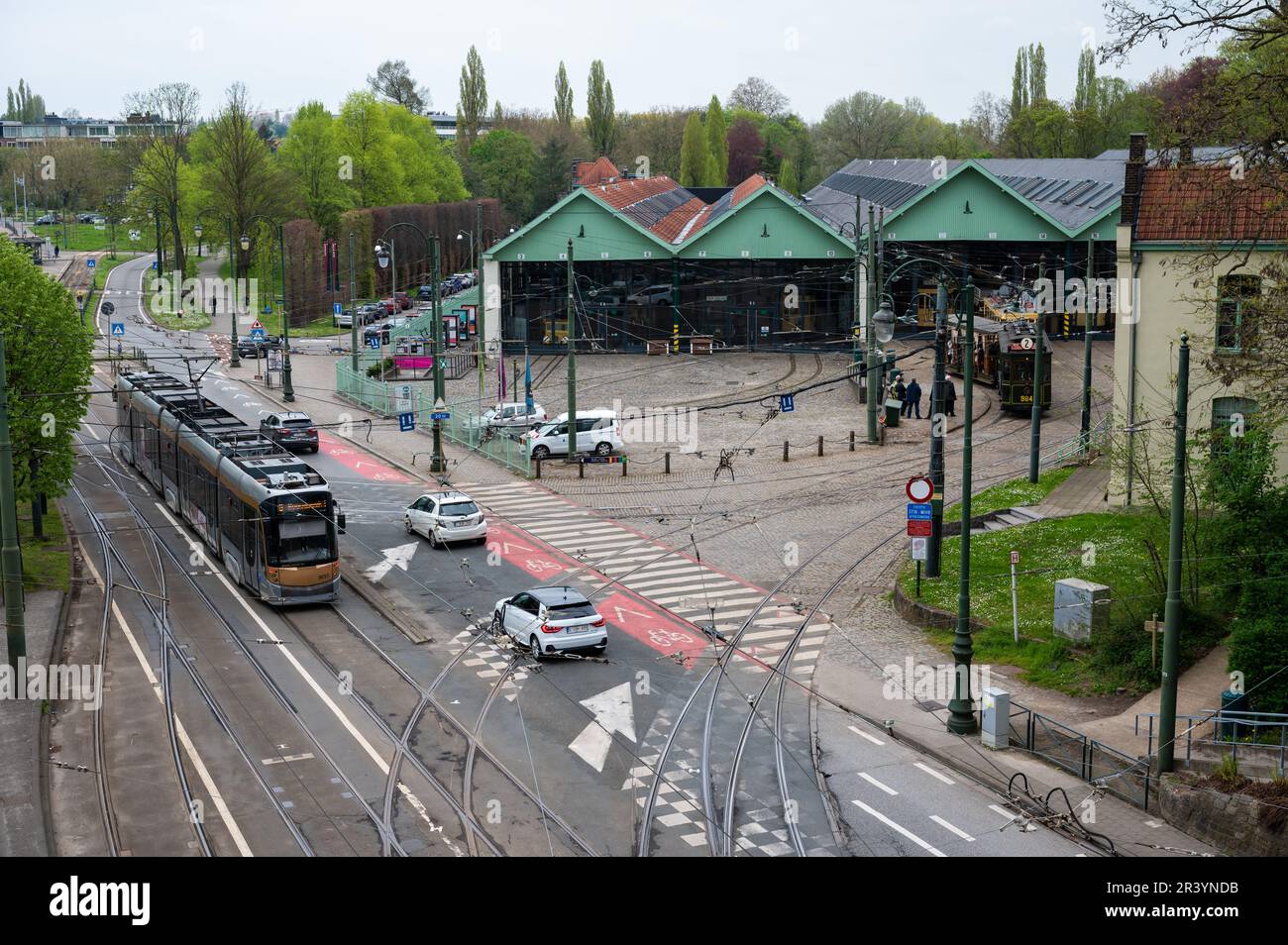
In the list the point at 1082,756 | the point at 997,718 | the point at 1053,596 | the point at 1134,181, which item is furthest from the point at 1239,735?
the point at 1134,181

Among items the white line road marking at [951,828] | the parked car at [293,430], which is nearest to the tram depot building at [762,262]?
the parked car at [293,430]

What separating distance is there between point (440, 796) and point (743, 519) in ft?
65.8

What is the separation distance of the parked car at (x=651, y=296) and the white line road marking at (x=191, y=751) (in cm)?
4322

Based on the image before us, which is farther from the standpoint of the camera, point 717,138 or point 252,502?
point 717,138

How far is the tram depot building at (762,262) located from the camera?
70.0 m

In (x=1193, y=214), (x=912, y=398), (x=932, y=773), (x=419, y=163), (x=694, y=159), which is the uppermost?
(x=694, y=159)

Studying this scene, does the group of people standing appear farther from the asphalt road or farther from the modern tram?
the modern tram

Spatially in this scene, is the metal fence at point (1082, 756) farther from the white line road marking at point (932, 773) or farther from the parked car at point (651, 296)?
the parked car at point (651, 296)

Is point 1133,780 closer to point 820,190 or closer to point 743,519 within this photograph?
point 743,519

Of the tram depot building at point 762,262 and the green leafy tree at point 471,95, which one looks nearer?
the tram depot building at point 762,262

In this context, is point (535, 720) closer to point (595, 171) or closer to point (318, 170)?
point (318, 170)

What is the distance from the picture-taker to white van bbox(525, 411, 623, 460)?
48375 millimetres

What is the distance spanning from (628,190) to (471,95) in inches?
3477

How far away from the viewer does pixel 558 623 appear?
27.8 m
